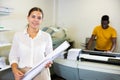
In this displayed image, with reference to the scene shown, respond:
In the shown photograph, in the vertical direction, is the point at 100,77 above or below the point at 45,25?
below

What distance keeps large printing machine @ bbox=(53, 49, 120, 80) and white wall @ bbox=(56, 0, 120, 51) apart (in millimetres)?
1676

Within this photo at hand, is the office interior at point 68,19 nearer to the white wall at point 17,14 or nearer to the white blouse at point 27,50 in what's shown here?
the white wall at point 17,14

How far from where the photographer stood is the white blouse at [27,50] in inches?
56.4

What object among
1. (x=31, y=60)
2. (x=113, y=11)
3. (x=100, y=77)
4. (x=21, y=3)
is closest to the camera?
(x=31, y=60)

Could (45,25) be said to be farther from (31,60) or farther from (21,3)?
(31,60)

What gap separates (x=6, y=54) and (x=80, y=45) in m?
1.97

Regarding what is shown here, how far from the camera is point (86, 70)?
2.24 meters

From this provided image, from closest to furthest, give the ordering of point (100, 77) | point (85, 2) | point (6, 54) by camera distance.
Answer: point (100, 77)
point (6, 54)
point (85, 2)

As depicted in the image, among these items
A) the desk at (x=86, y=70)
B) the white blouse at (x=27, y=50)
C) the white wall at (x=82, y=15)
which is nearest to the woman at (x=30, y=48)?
the white blouse at (x=27, y=50)

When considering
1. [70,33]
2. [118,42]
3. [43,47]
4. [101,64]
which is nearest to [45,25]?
[70,33]

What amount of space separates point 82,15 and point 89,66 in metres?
2.14

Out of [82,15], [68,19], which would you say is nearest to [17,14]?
[68,19]

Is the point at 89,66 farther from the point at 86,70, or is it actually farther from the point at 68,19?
the point at 68,19

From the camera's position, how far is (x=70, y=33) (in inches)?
169
